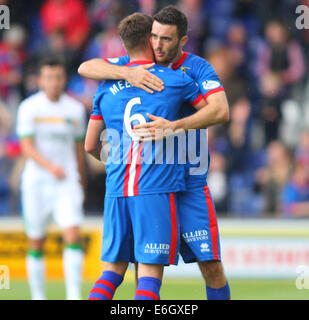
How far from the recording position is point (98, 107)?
4371 mm

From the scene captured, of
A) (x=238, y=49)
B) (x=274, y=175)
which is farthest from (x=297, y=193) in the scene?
(x=238, y=49)

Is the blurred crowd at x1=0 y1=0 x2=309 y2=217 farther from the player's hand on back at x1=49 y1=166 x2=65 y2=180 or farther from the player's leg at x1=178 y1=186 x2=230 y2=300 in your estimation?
the player's leg at x1=178 y1=186 x2=230 y2=300

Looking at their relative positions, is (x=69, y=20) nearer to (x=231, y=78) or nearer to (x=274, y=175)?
(x=231, y=78)

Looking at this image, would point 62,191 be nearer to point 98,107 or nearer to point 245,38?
point 98,107

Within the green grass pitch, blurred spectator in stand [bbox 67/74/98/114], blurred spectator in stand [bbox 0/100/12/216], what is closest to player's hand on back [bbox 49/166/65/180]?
the green grass pitch

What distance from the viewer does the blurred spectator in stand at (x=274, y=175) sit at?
8.82m

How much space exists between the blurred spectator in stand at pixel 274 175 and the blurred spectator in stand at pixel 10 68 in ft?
11.0

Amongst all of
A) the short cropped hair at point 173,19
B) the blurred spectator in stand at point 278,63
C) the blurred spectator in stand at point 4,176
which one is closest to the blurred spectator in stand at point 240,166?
the blurred spectator in stand at point 278,63

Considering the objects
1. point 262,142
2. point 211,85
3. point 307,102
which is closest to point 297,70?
point 307,102

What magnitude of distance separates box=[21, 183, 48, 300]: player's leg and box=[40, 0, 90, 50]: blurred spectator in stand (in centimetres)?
328

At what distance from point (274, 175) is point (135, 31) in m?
5.15
